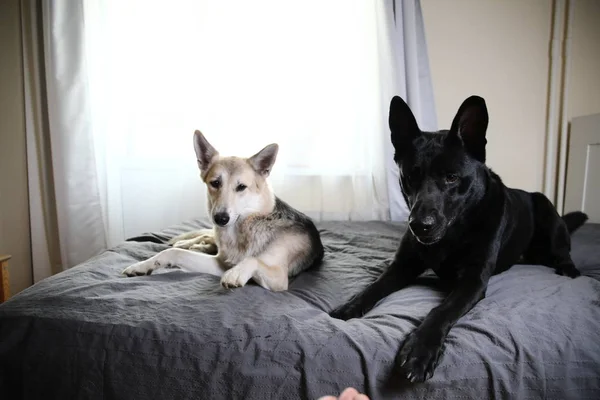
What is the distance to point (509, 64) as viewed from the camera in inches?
121

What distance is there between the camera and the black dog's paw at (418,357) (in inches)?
32.8

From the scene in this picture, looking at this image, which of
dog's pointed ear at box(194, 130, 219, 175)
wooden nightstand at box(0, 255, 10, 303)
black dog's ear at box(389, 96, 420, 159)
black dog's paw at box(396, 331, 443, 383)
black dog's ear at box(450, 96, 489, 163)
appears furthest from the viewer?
wooden nightstand at box(0, 255, 10, 303)

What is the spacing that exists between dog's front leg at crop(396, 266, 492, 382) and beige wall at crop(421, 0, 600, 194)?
228cm

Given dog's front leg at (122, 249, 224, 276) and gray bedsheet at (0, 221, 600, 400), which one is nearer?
gray bedsheet at (0, 221, 600, 400)

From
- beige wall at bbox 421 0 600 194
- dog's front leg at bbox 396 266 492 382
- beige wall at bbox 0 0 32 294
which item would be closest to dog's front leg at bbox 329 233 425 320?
dog's front leg at bbox 396 266 492 382

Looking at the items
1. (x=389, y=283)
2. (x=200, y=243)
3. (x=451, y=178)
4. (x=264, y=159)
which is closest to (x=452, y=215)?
(x=451, y=178)

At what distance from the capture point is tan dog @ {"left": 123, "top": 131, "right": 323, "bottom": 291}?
56.6 inches

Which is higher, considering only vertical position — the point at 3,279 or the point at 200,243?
the point at 200,243

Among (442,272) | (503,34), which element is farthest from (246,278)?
(503,34)

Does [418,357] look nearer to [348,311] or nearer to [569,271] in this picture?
[348,311]

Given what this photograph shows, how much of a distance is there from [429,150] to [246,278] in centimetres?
84

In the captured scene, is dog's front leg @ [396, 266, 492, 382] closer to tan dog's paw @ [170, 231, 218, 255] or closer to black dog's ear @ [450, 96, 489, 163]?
black dog's ear @ [450, 96, 489, 163]

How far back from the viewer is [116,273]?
1.44 metres

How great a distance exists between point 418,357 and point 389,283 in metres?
0.52
